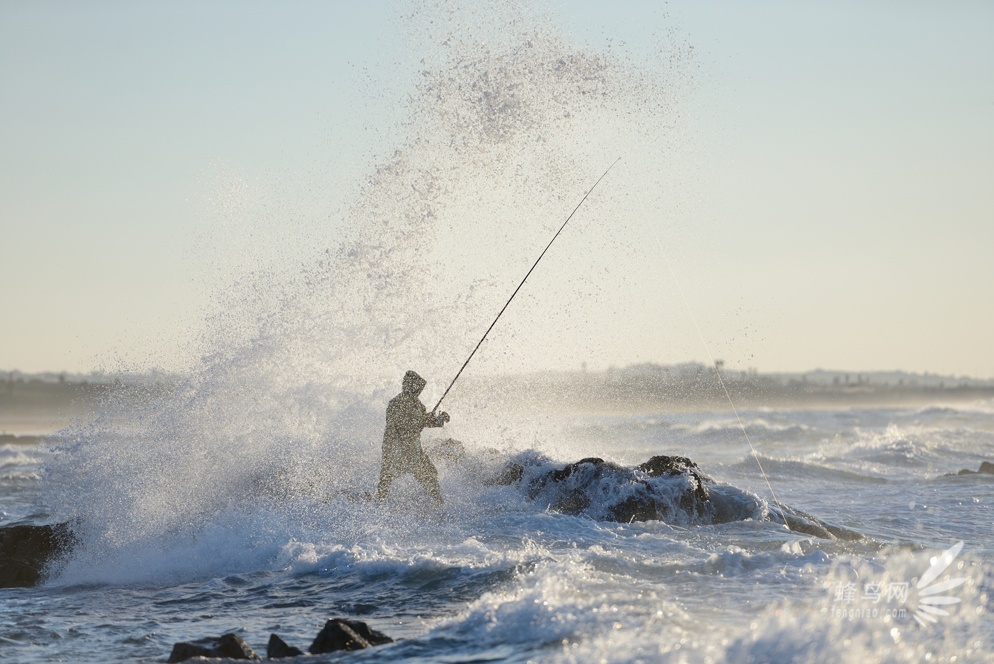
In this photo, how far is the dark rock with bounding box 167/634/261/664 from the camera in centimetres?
641

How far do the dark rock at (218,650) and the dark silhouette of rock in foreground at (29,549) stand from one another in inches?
181

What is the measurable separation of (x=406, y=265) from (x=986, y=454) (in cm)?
2143

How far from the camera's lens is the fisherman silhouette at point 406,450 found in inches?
474

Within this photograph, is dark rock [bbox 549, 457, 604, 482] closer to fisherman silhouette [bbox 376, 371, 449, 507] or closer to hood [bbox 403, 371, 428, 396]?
fisherman silhouette [bbox 376, 371, 449, 507]

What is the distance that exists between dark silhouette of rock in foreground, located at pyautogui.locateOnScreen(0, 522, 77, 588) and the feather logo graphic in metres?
8.45

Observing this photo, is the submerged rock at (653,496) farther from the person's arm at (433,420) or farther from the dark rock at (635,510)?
the person's arm at (433,420)

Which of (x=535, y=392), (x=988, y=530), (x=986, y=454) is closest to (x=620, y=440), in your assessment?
(x=986, y=454)

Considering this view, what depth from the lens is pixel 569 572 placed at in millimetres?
8516

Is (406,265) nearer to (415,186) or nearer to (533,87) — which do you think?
(415,186)

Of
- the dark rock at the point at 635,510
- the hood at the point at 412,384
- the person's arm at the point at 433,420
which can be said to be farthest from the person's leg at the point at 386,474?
the dark rock at the point at 635,510

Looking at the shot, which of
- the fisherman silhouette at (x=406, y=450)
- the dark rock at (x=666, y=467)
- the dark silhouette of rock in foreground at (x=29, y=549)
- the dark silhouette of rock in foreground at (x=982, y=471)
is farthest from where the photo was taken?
the dark silhouette of rock in foreground at (x=982, y=471)

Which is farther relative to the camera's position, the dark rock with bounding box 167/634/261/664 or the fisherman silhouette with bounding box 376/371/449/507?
the fisherman silhouette with bounding box 376/371/449/507

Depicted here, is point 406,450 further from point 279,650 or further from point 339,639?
point 279,650

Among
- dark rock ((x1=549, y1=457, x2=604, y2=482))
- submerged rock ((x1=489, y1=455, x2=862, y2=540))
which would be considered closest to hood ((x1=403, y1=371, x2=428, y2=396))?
submerged rock ((x1=489, y1=455, x2=862, y2=540))
